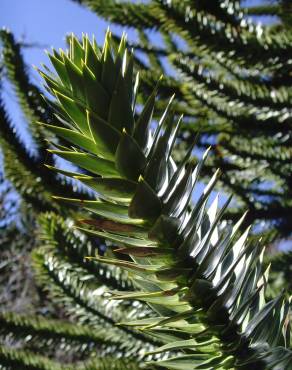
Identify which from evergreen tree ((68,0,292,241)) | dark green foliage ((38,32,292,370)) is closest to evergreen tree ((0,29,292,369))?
dark green foliage ((38,32,292,370))

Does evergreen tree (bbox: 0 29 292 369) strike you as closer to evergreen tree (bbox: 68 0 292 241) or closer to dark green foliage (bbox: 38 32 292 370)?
dark green foliage (bbox: 38 32 292 370)

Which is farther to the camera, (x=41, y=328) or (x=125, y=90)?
(x=41, y=328)

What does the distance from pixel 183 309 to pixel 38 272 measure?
3.29ft

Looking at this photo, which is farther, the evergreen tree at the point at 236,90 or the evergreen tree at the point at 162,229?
the evergreen tree at the point at 236,90

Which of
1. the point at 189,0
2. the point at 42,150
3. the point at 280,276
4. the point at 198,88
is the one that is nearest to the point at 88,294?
the point at 42,150

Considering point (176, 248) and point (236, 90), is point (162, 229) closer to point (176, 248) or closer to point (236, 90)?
point (176, 248)

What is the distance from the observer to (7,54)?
204 centimetres

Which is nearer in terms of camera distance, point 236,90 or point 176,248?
point 176,248

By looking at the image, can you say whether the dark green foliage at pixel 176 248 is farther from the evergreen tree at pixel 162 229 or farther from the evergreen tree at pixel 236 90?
the evergreen tree at pixel 236 90

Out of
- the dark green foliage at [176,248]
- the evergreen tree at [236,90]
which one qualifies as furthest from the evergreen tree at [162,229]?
the evergreen tree at [236,90]

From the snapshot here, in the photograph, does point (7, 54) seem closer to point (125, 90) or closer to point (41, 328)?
point (41, 328)

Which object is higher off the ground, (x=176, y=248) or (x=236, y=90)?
(x=236, y=90)

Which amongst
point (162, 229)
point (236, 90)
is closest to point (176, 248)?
point (162, 229)

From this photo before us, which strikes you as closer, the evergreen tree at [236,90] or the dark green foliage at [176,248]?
the dark green foliage at [176,248]
